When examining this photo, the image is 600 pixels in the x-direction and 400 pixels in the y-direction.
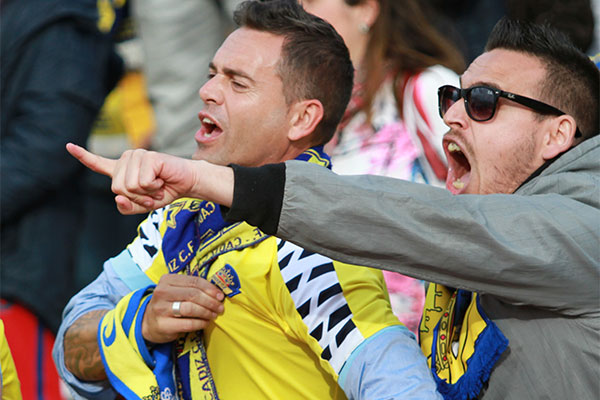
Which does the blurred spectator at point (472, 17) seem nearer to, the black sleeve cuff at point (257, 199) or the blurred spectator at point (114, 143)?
the blurred spectator at point (114, 143)

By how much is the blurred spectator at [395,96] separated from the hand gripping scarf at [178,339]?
108cm

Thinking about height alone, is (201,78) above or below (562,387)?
below

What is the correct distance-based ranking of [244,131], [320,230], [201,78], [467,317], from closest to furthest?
[320,230]
[467,317]
[244,131]
[201,78]

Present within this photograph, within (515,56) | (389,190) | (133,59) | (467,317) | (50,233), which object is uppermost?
(515,56)

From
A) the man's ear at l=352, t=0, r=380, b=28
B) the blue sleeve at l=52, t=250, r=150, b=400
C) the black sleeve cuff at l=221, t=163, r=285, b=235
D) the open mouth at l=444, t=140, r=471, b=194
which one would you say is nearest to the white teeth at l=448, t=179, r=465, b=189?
the open mouth at l=444, t=140, r=471, b=194

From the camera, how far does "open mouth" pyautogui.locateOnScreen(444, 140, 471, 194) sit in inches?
116

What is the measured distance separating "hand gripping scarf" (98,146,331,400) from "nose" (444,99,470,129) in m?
0.43

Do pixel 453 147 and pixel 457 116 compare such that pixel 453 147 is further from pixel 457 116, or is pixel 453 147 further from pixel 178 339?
pixel 178 339

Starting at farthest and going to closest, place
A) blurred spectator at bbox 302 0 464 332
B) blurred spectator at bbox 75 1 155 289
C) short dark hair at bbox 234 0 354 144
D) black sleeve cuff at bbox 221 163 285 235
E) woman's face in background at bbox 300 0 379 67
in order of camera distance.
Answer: blurred spectator at bbox 75 1 155 289, woman's face in background at bbox 300 0 379 67, blurred spectator at bbox 302 0 464 332, short dark hair at bbox 234 0 354 144, black sleeve cuff at bbox 221 163 285 235

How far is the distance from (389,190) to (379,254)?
0.15m

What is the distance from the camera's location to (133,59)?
615 centimetres

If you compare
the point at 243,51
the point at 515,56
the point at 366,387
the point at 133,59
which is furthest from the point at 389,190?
the point at 133,59

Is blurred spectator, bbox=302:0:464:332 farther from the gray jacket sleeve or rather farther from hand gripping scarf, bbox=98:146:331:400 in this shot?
the gray jacket sleeve

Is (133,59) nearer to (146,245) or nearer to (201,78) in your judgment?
(201,78)
